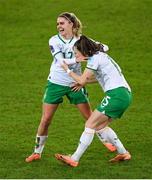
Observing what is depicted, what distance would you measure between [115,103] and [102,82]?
366 millimetres

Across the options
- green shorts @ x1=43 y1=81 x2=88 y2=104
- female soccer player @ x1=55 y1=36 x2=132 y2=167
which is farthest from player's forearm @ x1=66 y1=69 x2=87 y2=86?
green shorts @ x1=43 y1=81 x2=88 y2=104

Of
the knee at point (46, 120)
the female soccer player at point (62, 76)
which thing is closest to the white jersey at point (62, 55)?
the female soccer player at point (62, 76)

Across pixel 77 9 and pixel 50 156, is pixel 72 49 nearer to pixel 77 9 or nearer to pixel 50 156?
pixel 50 156

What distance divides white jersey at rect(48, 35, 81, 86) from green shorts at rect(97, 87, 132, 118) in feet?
2.38

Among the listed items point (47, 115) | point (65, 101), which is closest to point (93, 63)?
point (47, 115)

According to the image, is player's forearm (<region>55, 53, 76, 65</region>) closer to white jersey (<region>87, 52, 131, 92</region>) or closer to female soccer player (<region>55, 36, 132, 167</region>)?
female soccer player (<region>55, 36, 132, 167</region>)

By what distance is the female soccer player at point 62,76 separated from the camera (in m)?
9.56

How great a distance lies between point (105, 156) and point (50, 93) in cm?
119

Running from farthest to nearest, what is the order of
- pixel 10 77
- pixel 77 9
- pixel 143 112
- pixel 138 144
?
1. pixel 77 9
2. pixel 10 77
3. pixel 143 112
4. pixel 138 144

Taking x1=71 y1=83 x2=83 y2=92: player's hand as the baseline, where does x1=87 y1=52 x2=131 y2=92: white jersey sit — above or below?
above

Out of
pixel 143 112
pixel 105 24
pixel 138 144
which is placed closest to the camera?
pixel 138 144

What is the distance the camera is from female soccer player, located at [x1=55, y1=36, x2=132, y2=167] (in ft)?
29.8

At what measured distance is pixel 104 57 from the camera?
30.0 feet

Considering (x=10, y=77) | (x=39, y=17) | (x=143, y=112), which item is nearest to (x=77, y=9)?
(x=39, y=17)
